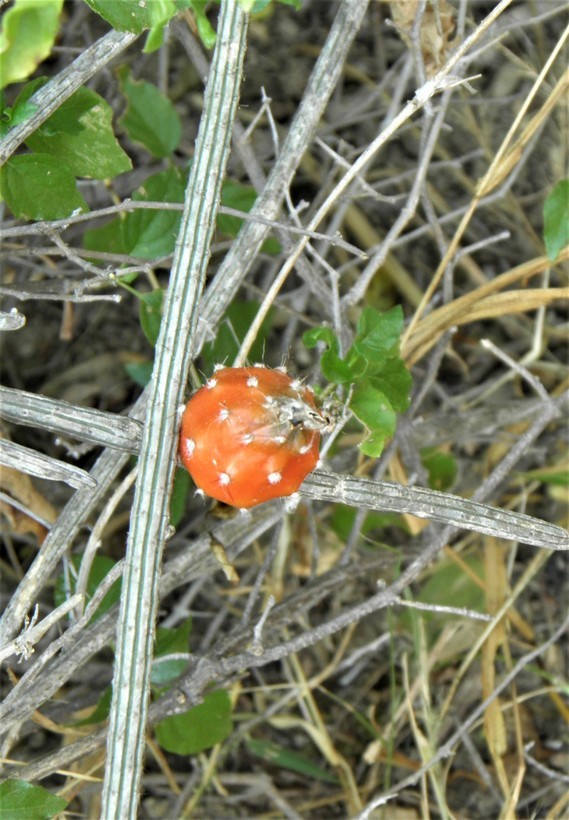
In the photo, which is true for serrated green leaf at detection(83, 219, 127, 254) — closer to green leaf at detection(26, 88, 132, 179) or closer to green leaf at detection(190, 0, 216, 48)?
green leaf at detection(26, 88, 132, 179)

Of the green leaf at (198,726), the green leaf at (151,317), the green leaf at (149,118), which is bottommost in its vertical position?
the green leaf at (198,726)

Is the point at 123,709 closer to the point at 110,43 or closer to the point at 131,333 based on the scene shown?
the point at 110,43

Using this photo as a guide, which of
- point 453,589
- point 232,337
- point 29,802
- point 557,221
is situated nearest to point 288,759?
point 453,589

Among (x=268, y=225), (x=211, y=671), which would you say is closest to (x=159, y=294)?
(x=268, y=225)

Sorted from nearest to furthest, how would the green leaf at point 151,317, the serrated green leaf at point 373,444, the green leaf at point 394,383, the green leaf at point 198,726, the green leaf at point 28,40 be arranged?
the green leaf at point 28,40, the serrated green leaf at point 373,444, the green leaf at point 394,383, the green leaf at point 151,317, the green leaf at point 198,726

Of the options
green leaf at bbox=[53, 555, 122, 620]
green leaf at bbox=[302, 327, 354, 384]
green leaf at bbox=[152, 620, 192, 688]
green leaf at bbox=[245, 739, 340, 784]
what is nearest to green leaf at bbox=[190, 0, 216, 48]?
green leaf at bbox=[302, 327, 354, 384]

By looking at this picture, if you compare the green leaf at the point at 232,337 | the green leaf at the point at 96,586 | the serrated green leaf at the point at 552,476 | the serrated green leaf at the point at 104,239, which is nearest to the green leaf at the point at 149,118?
the serrated green leaf at the point at 104,239

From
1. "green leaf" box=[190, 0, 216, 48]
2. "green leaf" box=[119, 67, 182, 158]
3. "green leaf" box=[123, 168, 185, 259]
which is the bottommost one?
"green leaf" box=[123, 168, 185, 259]

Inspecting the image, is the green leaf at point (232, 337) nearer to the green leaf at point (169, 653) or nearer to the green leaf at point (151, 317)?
the green leaf at point (151, 317)

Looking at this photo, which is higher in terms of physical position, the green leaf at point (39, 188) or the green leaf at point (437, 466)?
the green leaf at point (39, 188)
